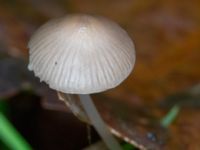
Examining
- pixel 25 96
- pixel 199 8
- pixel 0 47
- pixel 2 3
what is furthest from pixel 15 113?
pixel 199 8

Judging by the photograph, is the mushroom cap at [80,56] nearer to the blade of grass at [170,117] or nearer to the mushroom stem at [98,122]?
the mushroom stem at [98,122]

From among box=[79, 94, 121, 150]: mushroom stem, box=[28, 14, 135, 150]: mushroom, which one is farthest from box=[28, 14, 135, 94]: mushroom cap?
box=[79, 94, 121, 150]: mushroom stem

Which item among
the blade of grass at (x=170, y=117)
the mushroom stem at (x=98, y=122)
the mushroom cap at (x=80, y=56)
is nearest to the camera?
the mushroom cap at (x=80, y=56)

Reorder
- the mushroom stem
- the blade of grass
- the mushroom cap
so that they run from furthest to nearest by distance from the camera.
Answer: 1. the blade of grass
2. the mushroom stem
3. the mushroom cap

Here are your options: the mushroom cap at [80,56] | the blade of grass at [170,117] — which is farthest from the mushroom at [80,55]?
the blade of grass at [170,117]

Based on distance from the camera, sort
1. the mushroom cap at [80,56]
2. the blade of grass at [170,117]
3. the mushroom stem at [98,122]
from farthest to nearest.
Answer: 1. the blade of grass at [170,117]
2. the mushroom stem at [98,122]
3. the mushroom cap at [80,56]

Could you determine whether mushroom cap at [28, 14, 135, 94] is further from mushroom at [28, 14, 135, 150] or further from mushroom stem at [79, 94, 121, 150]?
mushroom stem at [79, 94, 121, 150]

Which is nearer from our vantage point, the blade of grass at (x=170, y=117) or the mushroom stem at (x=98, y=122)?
the mushroom stem at (x=98, y=122)
